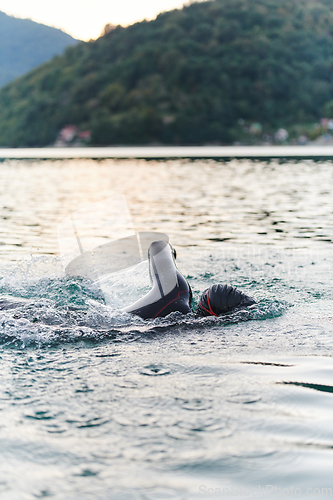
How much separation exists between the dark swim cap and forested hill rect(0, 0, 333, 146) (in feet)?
299

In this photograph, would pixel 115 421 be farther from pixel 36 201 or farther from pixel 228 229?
pixel 36 201

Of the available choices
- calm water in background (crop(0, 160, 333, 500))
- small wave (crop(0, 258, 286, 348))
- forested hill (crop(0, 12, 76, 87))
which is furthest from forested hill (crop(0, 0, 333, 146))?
small wave (crop(0, 258, 286, 348))

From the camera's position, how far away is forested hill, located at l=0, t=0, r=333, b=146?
331 feet

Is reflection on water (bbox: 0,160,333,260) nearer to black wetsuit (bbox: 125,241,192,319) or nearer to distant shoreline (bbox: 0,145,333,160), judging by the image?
black wetsuit (bbox: 125,241,192,319)

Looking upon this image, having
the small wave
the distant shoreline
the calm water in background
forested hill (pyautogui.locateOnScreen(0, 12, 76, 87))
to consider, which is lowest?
the calm water in background

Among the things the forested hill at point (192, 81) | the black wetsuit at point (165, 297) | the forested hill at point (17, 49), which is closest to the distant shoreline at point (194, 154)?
the forested hill at point (192, 81)

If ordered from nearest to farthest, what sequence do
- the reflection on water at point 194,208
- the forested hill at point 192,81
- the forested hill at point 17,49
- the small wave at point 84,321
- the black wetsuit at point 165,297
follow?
the small wave at point 84,321 < the black wetsuit at point 165,297 < the reflection on water at point 194,208 < the forested hill at point 192,81 < the forested hill at point 17,49

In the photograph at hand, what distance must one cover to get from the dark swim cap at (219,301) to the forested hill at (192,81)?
299 ft

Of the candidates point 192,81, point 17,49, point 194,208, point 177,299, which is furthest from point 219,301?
point 17,49

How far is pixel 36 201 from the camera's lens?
19469mm

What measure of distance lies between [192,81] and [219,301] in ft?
365

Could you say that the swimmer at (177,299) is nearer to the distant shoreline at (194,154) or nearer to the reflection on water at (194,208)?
the reflection on water at (194,208)

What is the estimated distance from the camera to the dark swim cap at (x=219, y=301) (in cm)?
538

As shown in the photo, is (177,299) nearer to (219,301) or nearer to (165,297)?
(165,297)
